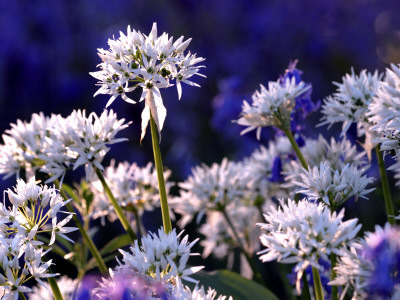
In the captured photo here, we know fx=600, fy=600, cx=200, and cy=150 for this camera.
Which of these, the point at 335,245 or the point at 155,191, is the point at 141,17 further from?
the point at 335,245

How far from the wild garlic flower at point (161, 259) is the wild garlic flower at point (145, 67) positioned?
0.45 ft

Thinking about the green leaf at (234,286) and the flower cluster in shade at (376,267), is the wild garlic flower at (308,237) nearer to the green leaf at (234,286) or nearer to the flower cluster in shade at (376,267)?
the flower cluster in shade at (376,267)

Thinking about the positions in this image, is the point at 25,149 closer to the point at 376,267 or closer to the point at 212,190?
the point at 212,190

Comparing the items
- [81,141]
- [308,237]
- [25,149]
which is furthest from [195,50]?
[308,237]

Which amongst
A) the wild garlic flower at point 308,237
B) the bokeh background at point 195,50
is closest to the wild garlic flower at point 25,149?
the wild garlic flower at point 308,237

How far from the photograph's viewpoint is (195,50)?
10.6 ft

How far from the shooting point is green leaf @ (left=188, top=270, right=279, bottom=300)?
30.2 inches

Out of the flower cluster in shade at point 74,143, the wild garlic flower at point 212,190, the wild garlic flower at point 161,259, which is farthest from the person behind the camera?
the wild garlic flower at point 212,190

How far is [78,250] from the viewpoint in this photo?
904 mm

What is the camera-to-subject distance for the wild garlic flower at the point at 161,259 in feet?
1.86

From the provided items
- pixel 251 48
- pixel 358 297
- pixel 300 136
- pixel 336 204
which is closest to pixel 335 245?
pixel 358 297

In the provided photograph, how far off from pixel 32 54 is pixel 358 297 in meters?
2.67

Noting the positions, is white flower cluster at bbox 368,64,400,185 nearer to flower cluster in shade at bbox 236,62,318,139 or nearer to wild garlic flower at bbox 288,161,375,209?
wild garlic flower at bbox 288,161,375,209

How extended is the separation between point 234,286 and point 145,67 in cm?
32
